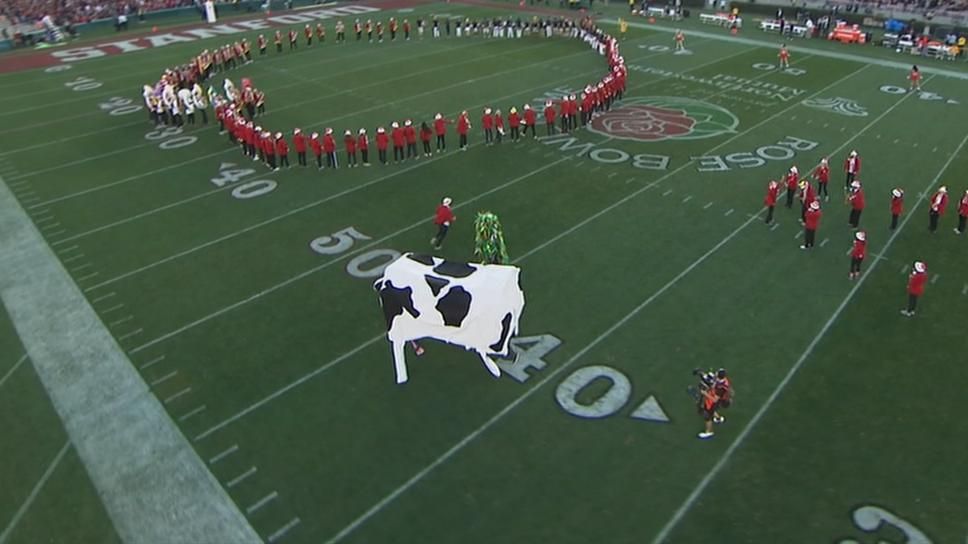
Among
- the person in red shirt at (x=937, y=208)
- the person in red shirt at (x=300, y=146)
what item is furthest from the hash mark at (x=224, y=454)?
the person in red shirt at (x=937, y=208)

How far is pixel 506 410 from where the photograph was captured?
9.62 meters

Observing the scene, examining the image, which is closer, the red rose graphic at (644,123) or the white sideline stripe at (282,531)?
the white sideline stripe at (282,531)

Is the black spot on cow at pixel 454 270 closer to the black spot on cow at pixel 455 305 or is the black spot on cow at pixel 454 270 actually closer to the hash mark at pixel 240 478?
the black spot on cow at pixel 455 305

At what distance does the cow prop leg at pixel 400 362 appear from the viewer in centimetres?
984

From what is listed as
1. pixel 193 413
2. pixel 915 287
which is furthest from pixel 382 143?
pixel 915 287

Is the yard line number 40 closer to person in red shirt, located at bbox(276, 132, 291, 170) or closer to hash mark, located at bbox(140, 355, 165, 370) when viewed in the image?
hash mark, located at bbox(140, 355, 165, 370)

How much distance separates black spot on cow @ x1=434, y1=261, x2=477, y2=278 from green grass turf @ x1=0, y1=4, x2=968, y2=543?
1.74 metres

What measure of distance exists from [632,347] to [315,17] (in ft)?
119

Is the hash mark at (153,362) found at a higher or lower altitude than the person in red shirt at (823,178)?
lower

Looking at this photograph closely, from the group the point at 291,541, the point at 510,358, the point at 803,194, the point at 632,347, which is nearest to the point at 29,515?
the point at 291,541

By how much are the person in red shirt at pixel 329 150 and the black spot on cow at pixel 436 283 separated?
9537mm

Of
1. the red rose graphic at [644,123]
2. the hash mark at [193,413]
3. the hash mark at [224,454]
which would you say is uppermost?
the red rose graphic at [644,123]

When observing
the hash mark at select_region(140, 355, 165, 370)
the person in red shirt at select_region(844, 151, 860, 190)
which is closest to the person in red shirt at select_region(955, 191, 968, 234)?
the person in red shirt at select_region(844, 151, 860, 190)

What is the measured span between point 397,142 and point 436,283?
974 centimetres
